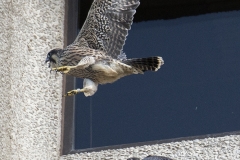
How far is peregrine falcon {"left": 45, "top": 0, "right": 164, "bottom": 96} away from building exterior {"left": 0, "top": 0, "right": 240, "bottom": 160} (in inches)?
35.2

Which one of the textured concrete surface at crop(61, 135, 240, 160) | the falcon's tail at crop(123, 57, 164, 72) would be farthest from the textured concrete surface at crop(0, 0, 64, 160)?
the falcon's tail at crop(123, 57, 164, 72)

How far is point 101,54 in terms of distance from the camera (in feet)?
10.6

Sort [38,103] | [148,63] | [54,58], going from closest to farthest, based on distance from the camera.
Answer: [148,63] → [54,58] → [38,103]

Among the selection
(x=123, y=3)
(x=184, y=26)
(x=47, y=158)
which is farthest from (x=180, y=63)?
(x=123, y=3)

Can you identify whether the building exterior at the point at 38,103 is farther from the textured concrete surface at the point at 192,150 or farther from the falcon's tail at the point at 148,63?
the falcon's tail at the point at 148,63

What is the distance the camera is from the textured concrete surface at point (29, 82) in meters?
4.23

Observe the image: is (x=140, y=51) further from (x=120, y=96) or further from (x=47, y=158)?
(x=47, y=158)

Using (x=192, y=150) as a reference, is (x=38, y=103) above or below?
above

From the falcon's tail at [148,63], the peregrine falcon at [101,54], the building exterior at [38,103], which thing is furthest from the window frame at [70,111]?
the falcon's tail at [148,63]

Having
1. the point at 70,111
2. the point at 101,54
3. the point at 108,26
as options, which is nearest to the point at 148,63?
the point at 101,54

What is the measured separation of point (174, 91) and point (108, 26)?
1.16 meters

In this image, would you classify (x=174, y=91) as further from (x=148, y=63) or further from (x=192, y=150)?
(x=148, y=63)

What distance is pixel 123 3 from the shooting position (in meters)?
3.34

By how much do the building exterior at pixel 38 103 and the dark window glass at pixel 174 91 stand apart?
0.44ft
